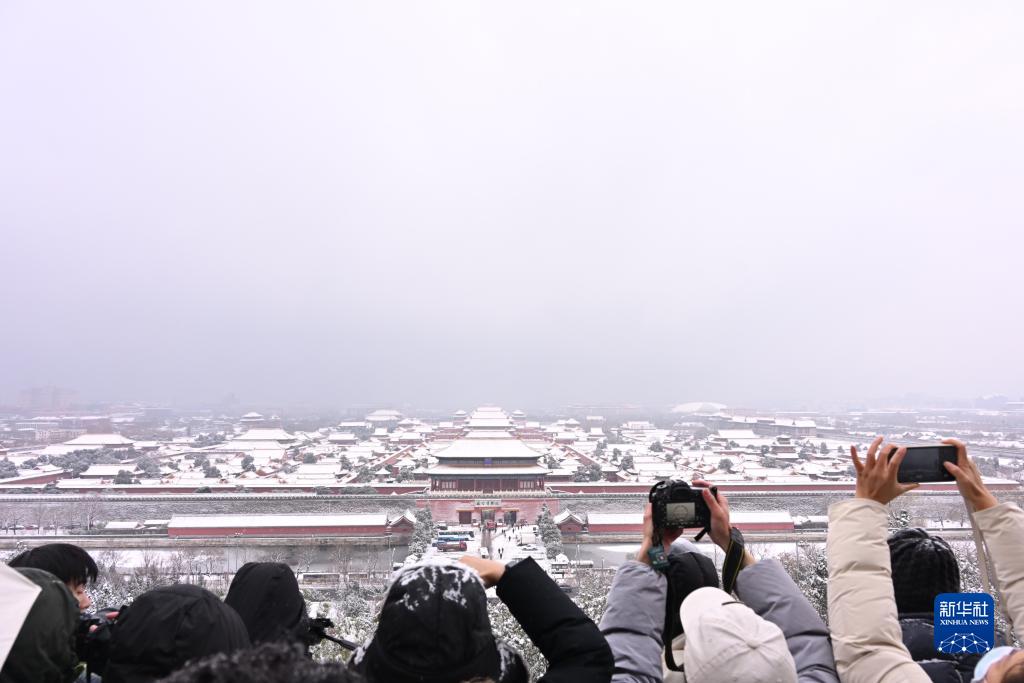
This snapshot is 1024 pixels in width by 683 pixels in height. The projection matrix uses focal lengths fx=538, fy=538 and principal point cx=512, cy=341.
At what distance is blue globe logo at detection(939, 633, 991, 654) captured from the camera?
1.07 m

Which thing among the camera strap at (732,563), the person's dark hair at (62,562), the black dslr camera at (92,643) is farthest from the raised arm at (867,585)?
the person's dark hair at (62,562)

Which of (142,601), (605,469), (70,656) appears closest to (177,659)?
(142,601)

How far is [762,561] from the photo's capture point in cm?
104

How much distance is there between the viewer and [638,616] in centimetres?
98

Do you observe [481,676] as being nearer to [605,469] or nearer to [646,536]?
[646,536]

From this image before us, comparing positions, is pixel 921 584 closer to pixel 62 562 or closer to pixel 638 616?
pixel 638 616

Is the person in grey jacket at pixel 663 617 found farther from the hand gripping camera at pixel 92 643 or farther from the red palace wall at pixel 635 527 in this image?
the red palace wall at pixel 635 527

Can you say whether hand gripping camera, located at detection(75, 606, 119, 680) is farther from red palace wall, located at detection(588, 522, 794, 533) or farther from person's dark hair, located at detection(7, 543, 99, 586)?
red palace wall, located at detection(588, 522, 794, 533)

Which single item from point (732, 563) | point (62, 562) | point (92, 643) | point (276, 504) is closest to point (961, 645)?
point (732, 563)

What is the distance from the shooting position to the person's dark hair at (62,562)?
1.19m

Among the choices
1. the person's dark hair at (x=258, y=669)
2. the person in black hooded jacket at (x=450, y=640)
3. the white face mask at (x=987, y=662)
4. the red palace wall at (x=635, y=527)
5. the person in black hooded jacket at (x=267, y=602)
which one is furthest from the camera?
the red palace wall at (x=635, y=527)

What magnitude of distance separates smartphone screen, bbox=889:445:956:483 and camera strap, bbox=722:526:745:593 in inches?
12.7

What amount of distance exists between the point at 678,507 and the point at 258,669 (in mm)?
866

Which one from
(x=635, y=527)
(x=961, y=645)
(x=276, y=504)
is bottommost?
(x=276, y=504)
